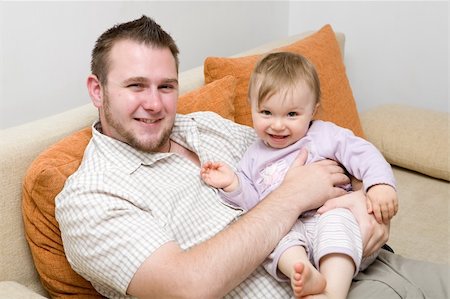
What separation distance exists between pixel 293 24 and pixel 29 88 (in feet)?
5.70

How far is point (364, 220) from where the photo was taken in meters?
1.53

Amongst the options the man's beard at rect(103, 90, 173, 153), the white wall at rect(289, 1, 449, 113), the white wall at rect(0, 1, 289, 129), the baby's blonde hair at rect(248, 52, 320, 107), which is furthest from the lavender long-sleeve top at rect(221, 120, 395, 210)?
the white wall at rect(289, 1, 449, 113)

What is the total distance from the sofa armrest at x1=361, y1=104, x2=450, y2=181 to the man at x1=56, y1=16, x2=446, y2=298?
0.89m

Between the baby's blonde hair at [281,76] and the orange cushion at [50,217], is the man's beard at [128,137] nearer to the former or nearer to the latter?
the orange cushion at [50,217]

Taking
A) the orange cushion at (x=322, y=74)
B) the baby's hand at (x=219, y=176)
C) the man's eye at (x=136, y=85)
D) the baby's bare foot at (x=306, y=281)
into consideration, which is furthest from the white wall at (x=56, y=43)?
the baby's bare foot at (x=306, y=281)

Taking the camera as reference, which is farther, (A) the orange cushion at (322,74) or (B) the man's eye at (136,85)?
(A) the orange cushion at (322,74)

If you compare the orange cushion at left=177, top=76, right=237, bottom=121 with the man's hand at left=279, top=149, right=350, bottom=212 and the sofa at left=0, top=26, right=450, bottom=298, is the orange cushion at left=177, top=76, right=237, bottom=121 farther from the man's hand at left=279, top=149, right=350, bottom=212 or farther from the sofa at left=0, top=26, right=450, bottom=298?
the man's hand at left=279, top=149, right=350, bottom=212

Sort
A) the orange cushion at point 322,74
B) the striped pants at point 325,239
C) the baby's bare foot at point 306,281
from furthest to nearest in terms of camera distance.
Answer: the orange cushion at point 322,74, the striped pants at point 325,239, the baby's bare foot at point 306,281

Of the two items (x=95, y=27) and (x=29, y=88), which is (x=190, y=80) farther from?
(x=29, y=88)

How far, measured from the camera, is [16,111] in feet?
6.54

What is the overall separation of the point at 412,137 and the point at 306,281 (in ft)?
4.47

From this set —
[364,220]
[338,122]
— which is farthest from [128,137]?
[338,122]

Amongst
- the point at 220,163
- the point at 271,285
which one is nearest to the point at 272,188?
the point at 220,163

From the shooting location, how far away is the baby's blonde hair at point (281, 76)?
5.21 feet
